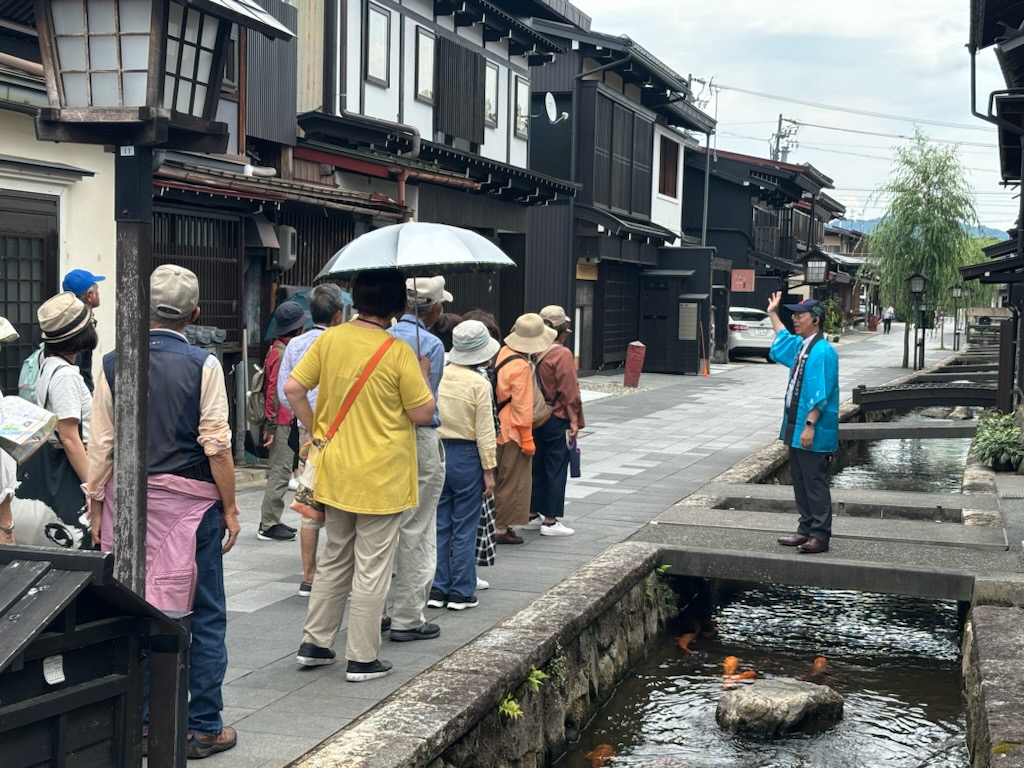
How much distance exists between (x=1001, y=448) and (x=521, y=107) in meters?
11.8

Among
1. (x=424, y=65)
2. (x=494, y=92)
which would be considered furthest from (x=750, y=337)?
(x=424, y=65)

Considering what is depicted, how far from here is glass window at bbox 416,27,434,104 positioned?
57.2ft

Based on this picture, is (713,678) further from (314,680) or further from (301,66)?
(301,66)

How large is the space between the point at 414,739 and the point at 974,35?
14.4 meters

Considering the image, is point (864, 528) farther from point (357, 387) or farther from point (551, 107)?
point (551, 107)

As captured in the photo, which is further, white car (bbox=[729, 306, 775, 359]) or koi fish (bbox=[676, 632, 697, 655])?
white car (bbox=[729, 306, 775, 359])

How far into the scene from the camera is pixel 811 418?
325 inches

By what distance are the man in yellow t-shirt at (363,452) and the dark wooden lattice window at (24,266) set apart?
518 cm

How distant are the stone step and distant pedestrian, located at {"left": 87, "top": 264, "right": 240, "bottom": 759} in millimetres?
5464

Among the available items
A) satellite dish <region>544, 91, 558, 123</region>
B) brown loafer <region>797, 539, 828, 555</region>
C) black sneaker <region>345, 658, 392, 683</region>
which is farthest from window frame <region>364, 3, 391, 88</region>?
black sneaker <region>345, 658, 392, 683</region>

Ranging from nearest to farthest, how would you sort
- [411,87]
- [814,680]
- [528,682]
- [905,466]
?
1. [528,682]
2. [814,680]
3. [411,87]
4. [905,466]

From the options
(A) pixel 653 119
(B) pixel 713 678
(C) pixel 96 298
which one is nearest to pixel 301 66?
(C) pixel 96 298

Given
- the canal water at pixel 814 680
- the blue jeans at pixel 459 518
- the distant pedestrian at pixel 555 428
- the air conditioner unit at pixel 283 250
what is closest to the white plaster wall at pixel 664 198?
the air conditioner unit at pixel 283 250

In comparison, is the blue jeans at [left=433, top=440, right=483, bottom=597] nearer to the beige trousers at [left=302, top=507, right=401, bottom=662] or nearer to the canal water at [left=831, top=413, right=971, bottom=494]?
the beige trousers at [left=302, top=507, right=401, bottom=662]
